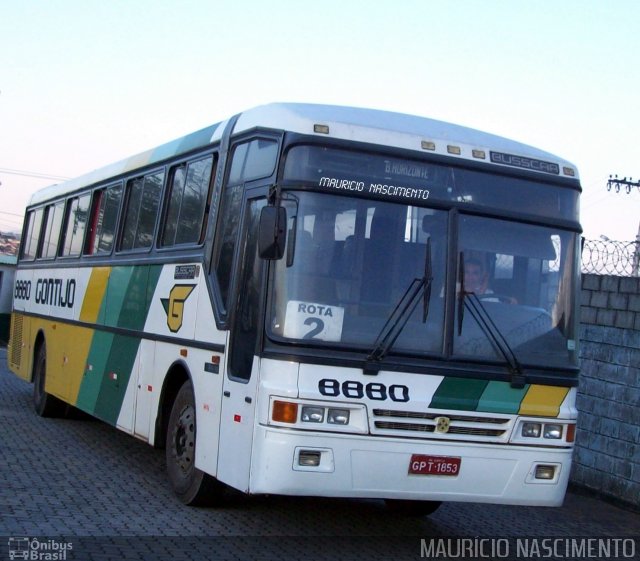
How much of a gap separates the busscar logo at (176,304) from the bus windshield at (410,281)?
2092 millimetres

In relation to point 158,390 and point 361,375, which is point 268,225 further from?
point 158,390

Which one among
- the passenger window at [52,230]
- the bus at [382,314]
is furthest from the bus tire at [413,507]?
the passenger window at [52,230]

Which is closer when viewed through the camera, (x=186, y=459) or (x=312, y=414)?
(x=312, y=414)

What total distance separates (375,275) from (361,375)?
729 millimetres

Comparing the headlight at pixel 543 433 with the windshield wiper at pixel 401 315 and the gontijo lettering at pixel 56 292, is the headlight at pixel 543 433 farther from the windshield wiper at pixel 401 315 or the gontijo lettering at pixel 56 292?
the gontijo lettering at pixel 56 292

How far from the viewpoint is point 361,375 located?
7625 mm

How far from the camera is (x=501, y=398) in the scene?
26.2ft

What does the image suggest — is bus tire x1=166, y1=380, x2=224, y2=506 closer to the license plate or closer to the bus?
the bus

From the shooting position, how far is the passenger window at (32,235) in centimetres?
1706

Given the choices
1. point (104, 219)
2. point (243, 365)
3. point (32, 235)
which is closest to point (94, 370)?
point (104, 219)

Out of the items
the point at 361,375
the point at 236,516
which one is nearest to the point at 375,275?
the point at 361,375

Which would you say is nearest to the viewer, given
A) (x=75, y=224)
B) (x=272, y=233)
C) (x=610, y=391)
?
(x=272, y=233)

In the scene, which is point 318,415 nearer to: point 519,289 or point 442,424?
point 442,424

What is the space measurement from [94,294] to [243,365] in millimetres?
5281
